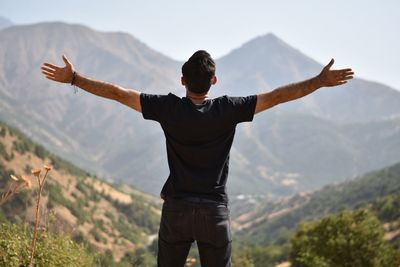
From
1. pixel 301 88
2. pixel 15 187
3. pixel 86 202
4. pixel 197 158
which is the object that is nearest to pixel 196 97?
pixel 197 158

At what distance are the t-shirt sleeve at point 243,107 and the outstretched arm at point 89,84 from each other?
38.0 inches

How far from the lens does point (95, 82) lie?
456 centimetres

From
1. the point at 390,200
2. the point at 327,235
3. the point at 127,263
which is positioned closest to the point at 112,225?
the point at 390,200

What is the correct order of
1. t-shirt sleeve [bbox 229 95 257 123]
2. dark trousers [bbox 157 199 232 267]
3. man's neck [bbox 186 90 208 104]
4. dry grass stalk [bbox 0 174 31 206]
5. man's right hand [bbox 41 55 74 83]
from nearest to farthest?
dry grass stalk [bbox 0 174 31 206]
dark trousers [bbox 157 199 232 267]
t-shirt sleeve [bbox 229 95 257 123]
man's neck [bbox 186 90 208 104]
man's right hand [bbox 41 55 74 83]

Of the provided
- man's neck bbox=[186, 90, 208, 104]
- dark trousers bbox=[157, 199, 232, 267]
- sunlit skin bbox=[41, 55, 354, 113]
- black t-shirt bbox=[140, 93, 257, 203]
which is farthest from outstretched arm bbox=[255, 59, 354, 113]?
dark trousers bbox=[157, 199, 232, 267]

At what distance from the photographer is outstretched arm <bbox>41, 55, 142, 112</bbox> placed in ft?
14.5

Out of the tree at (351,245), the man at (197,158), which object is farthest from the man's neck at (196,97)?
the tree at (351,245)

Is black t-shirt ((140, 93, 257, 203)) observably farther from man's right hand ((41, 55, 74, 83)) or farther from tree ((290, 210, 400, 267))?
tree ((290, 210, 400, 267))

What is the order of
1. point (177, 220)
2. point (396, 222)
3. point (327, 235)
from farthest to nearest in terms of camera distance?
point (396, 222), point (327, 235), point (177, 220)

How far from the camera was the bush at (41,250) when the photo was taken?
510 centimetres

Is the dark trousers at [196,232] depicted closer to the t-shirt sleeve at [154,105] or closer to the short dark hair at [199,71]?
the t-shirt sleeve at [154,105]

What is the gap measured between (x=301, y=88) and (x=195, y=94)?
110 cm

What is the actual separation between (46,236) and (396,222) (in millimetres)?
73923

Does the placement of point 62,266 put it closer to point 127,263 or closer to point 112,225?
point 127,263
